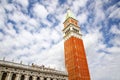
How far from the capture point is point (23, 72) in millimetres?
31469

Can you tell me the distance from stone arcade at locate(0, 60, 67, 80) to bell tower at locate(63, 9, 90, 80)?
21.0ft

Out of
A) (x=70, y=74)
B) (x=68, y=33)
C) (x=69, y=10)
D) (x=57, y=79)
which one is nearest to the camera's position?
(x=57, y=79)

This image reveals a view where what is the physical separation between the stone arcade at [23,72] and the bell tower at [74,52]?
6.41 meters

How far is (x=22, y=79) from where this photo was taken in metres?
30.9

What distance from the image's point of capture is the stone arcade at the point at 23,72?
28.8 metres

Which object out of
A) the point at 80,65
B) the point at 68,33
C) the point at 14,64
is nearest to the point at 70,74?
the point at 80,65

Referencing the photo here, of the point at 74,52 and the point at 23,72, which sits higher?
the point at 74,52

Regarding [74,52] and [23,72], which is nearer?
[23,72]

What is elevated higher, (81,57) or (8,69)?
(81,57)

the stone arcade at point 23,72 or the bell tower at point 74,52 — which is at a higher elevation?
the bell tower at point 74,52

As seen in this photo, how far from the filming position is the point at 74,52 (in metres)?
44.0

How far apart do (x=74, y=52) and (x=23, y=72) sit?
2003 cm

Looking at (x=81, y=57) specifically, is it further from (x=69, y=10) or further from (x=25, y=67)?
(x=69, y=10)

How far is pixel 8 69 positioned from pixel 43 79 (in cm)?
1016
